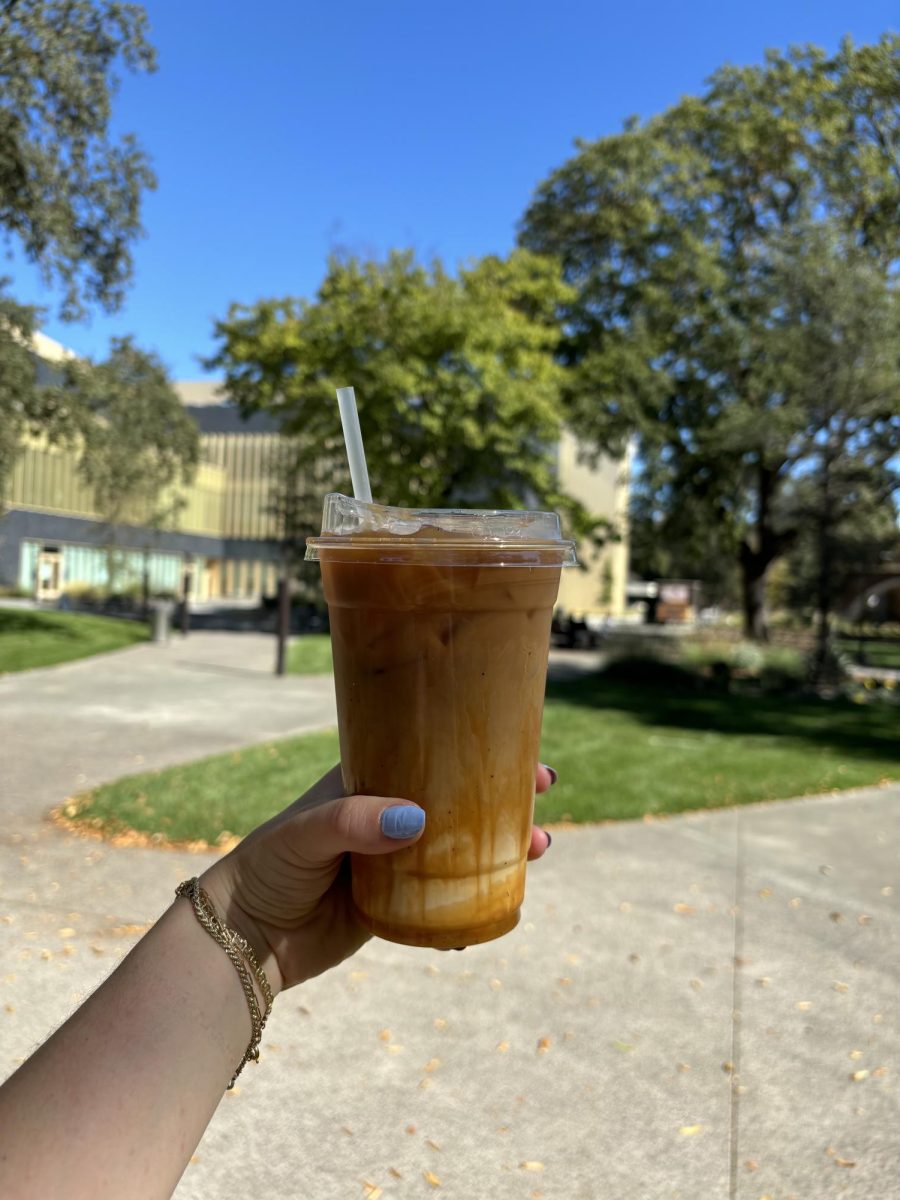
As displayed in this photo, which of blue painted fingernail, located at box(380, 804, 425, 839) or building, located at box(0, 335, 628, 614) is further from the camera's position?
building, located at box(0, 335, 628, 614)

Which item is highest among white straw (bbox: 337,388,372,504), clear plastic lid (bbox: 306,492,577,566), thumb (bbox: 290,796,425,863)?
white straw (bbox: 337,388,372,504)

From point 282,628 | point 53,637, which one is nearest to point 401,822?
point 282,628

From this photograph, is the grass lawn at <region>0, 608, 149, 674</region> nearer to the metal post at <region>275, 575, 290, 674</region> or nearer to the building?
the metal post at <region>275, 575, 290, 674</region>

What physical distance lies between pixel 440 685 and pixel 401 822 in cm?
22

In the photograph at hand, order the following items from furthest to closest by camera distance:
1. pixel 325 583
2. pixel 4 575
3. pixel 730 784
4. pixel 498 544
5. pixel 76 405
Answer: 1. pixel 4 575
2. pixel 76 405
3. pixel 730 784
4. pixel 325 583
5. pixel 498 544

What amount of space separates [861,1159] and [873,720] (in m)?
11.5

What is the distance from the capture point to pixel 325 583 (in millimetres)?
1609

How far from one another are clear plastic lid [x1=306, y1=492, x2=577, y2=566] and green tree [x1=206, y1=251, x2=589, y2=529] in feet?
68.0

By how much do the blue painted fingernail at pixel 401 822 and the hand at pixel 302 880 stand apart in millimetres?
11

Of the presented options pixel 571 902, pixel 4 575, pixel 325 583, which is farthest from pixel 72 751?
pixel 4 575

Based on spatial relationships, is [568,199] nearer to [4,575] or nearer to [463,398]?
[463,398]

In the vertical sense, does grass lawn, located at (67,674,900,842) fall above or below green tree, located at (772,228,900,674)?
below

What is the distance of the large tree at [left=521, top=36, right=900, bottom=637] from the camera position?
74.3 ft

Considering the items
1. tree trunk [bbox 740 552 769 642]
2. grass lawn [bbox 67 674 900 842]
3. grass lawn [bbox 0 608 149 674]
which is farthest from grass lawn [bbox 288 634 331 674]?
tree trunk [bbox 740 552 769 642]
